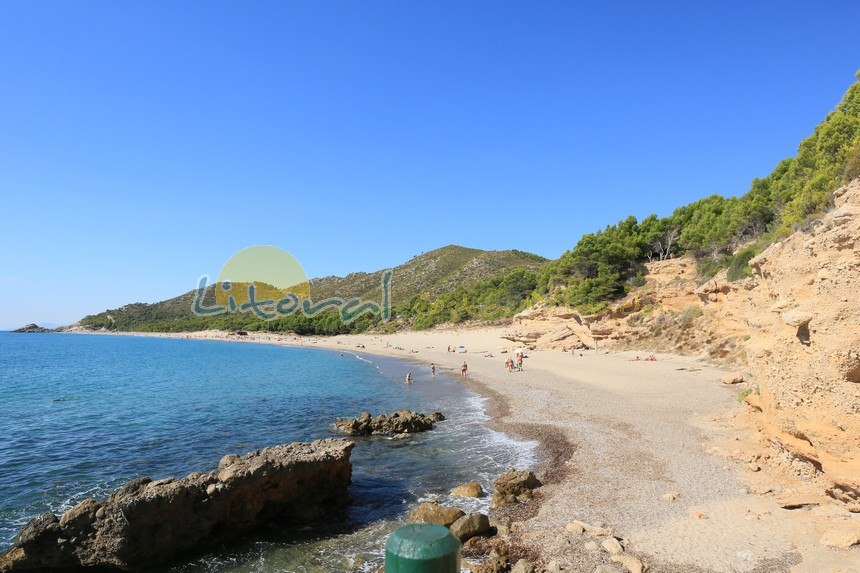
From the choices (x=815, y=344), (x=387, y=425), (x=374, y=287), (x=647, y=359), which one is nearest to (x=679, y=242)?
(x=647, y=359)

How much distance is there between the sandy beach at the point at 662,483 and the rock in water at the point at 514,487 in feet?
1.02

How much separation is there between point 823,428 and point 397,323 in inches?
3210

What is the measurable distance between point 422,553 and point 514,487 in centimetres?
916

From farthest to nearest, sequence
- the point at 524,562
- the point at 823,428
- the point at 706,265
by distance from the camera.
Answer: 1. the point at 706,265
2. the point at 823,428
3. the point at 524,562

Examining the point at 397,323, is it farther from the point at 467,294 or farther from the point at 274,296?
the point at 274,296

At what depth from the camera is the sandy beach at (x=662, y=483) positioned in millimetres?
7336

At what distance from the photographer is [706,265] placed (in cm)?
3578

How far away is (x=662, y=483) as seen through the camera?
34.1 ft

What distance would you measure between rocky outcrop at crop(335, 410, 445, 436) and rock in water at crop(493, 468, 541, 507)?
7384 mm

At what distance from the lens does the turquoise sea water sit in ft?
30.3

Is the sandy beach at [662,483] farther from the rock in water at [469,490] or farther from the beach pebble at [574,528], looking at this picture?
the rock in water at [469,490]

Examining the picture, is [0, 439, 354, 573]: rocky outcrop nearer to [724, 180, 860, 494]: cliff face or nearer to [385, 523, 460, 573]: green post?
[385, 523, 460, 573]: green post

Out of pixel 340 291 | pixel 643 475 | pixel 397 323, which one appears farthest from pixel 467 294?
pixel 643 475

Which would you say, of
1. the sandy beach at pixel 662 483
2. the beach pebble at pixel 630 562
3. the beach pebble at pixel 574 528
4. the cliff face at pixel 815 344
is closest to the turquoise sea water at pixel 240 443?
the sandy beach at pixel 662 483
